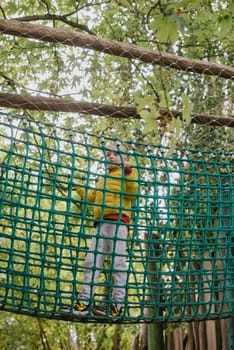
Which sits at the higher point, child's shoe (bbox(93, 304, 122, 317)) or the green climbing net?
the green climbing net

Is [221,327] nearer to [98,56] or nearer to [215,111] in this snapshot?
[215,111]

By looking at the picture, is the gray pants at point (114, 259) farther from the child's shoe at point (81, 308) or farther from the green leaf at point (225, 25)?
the green leaf at point (225, 25)

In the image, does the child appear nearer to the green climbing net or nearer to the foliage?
the green climbing net

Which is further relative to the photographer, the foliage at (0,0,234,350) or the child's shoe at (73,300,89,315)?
the foliage at (0,0,234,350)

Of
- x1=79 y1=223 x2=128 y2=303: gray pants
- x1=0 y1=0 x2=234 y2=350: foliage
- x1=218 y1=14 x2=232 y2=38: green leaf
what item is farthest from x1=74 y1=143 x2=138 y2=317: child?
x1=0 y1=0 x2=234 y2=350: foliage

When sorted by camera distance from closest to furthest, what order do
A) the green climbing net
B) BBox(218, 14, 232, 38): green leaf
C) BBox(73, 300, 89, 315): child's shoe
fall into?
BBox(218, 14, 232, 38): green leaf, the green climbing net, BBox(73, 300, 89, 315): child's shoe

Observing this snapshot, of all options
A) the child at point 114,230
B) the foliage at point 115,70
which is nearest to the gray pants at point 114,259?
the child at point 114,230

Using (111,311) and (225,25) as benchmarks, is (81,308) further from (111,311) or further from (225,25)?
(225,25)

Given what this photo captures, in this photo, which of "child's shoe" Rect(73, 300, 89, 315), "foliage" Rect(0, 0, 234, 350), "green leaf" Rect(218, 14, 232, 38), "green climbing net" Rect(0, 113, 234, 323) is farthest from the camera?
"foliage" Rect(0, 0, 234, 350)

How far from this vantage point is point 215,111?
4145mm

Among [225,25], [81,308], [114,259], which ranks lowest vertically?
[81,308]

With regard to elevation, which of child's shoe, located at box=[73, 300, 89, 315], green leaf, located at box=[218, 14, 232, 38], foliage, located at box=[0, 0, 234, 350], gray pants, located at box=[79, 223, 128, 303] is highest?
foliage, located at box=[0, 0, 234, 350]

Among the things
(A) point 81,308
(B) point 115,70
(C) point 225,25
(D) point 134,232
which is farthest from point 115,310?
(B) point 115,70

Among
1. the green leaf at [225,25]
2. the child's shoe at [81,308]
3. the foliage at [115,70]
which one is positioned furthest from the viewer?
the foliage at [115,70]
